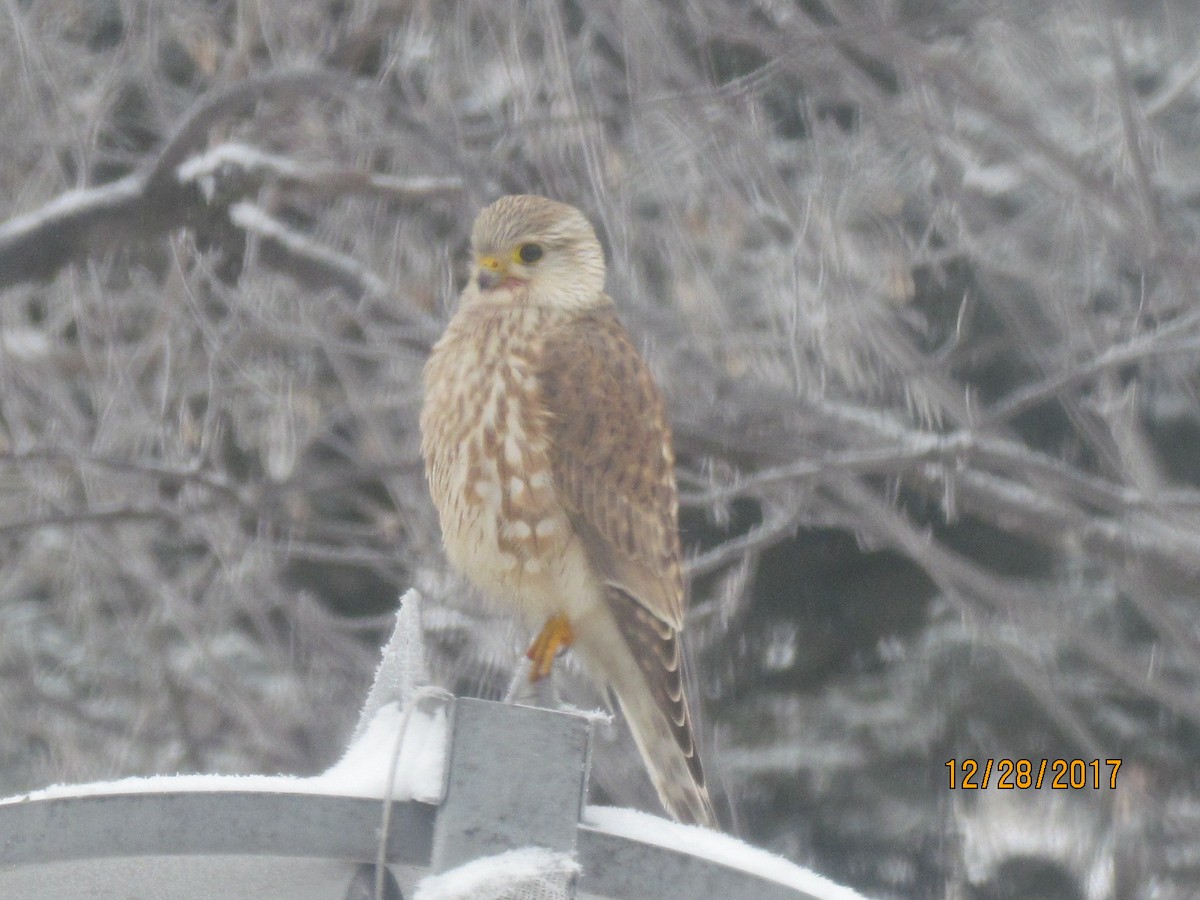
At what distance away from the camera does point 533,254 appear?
254 cm

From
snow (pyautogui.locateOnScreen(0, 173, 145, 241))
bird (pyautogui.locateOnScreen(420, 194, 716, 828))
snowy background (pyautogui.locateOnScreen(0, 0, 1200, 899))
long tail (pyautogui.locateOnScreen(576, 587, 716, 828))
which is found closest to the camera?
long tail (pyautogui.locateOnScreen(576, 587, 716, 828))

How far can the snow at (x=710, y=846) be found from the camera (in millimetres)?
1394

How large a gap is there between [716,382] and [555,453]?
123 centimetres

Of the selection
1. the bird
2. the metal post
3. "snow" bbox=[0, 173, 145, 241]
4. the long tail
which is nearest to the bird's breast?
Answer: the bird

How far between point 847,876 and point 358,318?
235cm

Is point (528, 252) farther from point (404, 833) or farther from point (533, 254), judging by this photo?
point (404, 833)

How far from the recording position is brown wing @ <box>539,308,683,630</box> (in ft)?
8.39

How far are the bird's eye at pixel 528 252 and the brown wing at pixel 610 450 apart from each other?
0.11m

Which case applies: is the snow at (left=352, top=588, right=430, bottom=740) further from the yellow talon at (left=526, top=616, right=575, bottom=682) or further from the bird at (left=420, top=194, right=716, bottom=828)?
the bird at (left=420, top=194, right=716, bottom=828)

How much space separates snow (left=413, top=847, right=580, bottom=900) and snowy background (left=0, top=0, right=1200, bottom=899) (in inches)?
81.8

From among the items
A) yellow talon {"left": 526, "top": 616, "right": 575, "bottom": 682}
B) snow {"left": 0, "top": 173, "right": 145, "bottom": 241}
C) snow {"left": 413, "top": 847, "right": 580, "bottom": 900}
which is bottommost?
snow {"left": 413, "top": 847, "right": 580, "bottom": 900}

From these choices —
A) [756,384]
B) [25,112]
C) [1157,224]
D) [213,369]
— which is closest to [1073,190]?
[1157,224]

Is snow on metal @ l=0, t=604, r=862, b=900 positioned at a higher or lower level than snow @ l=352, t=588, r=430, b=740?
lower
